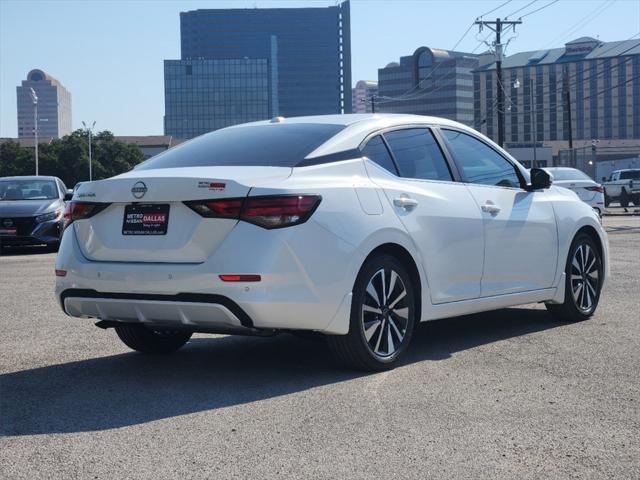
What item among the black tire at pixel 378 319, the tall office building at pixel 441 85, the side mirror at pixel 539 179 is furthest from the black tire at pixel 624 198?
the tall office building at pixel 441 85

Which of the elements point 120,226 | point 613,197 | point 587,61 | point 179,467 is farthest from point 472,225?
point 587,61

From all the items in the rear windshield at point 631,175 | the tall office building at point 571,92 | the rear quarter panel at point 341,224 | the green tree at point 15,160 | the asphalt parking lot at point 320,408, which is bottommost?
the asphalt parking lot at point 320,408

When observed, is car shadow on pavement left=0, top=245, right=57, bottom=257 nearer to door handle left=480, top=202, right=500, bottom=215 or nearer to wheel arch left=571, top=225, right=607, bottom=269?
wheel arch left=571, top=225, right=607, bottom=269

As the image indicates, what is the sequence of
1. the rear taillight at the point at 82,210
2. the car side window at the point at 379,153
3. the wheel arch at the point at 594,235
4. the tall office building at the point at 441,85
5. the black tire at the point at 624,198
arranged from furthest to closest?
the tall office building at the point at 441,85
the black tire at the point at 624,198
the wheel arch at the point at 594,235
the car side window at the point at 379,153
the rear taillight at the point at 82,210

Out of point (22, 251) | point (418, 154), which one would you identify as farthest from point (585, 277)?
point (22, 251)

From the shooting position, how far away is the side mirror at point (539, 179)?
773 cm

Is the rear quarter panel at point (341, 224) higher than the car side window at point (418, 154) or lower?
lower

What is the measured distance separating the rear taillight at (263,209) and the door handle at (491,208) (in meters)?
2.01

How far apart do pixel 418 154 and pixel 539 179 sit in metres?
1.45

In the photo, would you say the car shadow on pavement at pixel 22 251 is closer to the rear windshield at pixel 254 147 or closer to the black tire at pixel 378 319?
the rear windshield at pixel 254 147

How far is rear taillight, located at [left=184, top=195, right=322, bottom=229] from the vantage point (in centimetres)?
541

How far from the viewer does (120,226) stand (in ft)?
19.1

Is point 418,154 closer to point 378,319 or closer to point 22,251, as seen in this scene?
point 378,319

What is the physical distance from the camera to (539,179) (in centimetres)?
776
